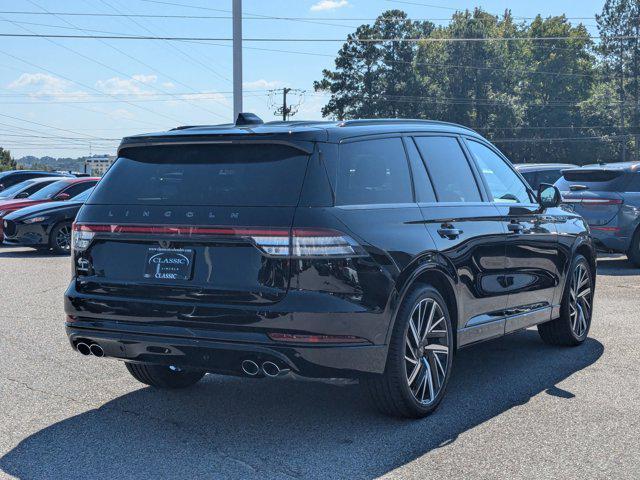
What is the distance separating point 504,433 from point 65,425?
8.39 feet

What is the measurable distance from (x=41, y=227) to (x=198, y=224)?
1396 cm

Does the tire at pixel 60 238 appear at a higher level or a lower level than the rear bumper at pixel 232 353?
lower

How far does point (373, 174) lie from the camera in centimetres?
546

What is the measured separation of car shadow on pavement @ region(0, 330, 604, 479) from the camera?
466 centimetres

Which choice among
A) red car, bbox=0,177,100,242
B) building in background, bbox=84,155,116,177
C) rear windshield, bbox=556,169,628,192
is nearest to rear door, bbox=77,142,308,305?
rear windshield, bbox=556,169,628,192

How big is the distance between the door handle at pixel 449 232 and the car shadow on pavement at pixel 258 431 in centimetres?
109

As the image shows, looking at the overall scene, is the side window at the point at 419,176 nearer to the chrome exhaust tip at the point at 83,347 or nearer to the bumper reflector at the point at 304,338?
the bumper reflector at the point at 304,338

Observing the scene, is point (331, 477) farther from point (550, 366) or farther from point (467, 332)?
point (550, 366)

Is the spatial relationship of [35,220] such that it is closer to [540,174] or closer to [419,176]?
[540,174]

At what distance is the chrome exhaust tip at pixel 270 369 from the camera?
4.87m

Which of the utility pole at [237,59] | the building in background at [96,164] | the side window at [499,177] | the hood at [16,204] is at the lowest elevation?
the building in background at [96,164]

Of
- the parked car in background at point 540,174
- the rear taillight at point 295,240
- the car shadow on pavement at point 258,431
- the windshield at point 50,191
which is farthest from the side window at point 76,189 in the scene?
the rear taillight at point 295,240

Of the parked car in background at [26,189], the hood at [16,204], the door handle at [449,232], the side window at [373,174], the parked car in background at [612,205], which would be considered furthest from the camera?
the parked car in background at [26,189]

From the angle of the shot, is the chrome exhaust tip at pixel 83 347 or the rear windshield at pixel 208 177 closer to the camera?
the rear windshield at pixel 208 177
